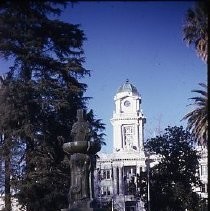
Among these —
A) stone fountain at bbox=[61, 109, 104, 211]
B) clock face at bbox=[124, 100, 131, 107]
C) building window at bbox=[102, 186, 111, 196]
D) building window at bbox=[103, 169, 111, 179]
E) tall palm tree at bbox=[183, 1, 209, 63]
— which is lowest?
building window at bbox=[102, 186, 111, 196]

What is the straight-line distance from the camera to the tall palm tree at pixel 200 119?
96.5 ft

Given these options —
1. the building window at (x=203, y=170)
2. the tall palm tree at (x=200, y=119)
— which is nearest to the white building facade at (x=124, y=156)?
the building window at (x=203, y=170)

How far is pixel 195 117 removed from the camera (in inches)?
1197

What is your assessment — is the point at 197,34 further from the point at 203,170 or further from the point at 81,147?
the point at 203,170

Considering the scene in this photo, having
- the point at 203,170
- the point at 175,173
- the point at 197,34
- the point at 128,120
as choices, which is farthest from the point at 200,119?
the point at 128,120

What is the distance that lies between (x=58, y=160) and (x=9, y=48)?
724 centimetres

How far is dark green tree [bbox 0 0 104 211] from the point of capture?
1038 inches

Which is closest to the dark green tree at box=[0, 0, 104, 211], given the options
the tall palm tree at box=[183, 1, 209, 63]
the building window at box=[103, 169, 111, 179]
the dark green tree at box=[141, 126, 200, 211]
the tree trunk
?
the tree trunk

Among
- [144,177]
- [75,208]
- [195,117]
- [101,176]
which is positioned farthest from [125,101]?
[75,208]

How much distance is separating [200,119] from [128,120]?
60.7m

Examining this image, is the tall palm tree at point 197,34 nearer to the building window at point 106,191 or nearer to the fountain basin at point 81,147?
the fountain basin at point 81,147

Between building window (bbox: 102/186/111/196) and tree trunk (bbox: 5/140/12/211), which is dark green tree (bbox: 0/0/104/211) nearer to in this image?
tree trunk (bbox: 5/140/12/211)

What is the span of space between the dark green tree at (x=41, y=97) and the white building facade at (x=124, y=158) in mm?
48232

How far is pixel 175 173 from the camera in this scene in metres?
42.7
